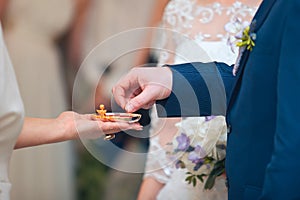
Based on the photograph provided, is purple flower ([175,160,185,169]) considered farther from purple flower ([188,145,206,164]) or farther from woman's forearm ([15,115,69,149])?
woman's forearm ([15,115,69,149])

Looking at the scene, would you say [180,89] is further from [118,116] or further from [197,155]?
[197,155]

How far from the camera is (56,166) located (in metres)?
2.41

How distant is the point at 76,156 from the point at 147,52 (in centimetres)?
80

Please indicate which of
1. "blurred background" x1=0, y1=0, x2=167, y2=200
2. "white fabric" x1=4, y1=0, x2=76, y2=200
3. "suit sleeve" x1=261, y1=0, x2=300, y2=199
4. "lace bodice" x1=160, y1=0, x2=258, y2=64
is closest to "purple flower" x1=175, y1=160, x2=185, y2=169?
"lace bodice" x1=160, y1=0, x2=258, y2=64

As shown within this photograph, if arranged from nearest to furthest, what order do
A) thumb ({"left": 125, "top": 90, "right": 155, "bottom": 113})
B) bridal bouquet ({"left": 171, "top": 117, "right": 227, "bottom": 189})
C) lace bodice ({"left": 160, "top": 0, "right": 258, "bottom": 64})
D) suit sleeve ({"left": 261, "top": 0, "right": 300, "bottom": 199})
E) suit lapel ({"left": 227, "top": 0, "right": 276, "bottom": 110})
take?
suit sleeve ({"left": 261, "top": 0, "right": 300, "bottom": 199}) → suit lapel ({"left": 227, "top": 0, "right": 276, "bottom": 110}) → thumb ({"left": 125, "top": 90, "right": 155, "bottom": 113}) → bridal bouquet ({"left": 171, "top": 117, "right": 227, "bottom": 189}) → lace bodice ({"left": 160, "top": 0, "right": 258, "bottom": 64})

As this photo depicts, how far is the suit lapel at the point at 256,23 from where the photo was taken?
3.05 feet

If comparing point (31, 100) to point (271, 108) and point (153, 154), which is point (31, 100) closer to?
point (153, 154)

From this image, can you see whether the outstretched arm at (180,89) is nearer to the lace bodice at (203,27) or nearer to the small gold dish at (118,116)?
the small gold dish at (118,116)

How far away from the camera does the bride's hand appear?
1.08 meters

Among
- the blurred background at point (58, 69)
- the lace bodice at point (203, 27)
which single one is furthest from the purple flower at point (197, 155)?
the blurred background at point (58, 69)

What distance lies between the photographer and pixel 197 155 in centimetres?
130

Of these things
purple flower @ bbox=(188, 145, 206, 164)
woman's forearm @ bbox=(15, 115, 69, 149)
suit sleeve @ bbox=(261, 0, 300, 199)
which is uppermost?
suit sleeve @ bbox=(261, 0, 300, 199)

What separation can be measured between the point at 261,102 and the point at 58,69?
1589 mm

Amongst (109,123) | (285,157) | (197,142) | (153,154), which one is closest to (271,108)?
(285,157)
